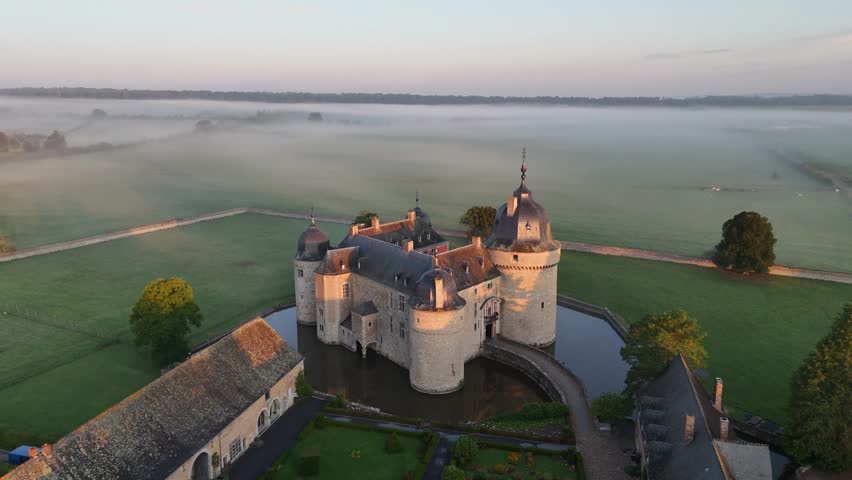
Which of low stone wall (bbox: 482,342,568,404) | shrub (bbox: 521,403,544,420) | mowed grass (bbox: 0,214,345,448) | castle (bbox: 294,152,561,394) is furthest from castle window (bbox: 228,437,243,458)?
low stone wall (bbox: 482,342,568,404)

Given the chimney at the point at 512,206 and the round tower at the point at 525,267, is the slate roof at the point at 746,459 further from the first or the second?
the chimney at the point at 512,206

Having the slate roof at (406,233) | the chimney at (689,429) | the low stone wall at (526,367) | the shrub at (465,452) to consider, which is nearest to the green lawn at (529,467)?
the shrub at (465,452)

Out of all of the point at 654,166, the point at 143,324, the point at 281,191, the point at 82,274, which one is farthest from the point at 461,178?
the point at 143,324

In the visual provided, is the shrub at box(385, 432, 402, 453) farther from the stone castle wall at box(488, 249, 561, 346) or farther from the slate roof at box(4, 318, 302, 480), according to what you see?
the stone castle wall at box(488, 249, 561, 346)

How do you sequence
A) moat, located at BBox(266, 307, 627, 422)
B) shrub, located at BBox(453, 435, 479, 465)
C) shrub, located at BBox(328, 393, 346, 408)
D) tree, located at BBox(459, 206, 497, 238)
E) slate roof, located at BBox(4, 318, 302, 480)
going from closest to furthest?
1. slate roof, located at BBox(4, 318, 302, 480)
2. shrub, located at BBox(453, 435, 479, 465)
3. shrub, located at BBox(328, 393, 346, 408)
4. moat, located at BBox(266, 307, 627, 422)
5. tree, located at BBox(459, 206, 497, 238)

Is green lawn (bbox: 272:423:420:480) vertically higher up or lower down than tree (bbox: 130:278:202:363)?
lower down

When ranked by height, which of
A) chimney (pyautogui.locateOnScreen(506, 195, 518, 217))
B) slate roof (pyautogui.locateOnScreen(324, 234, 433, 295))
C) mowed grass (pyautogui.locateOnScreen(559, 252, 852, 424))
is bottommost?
mowed grass (pyautogui.locateOnScreen(559, 252, 852, 424))

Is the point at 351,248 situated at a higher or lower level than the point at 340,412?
higher

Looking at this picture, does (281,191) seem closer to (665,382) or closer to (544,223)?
(544,223)
